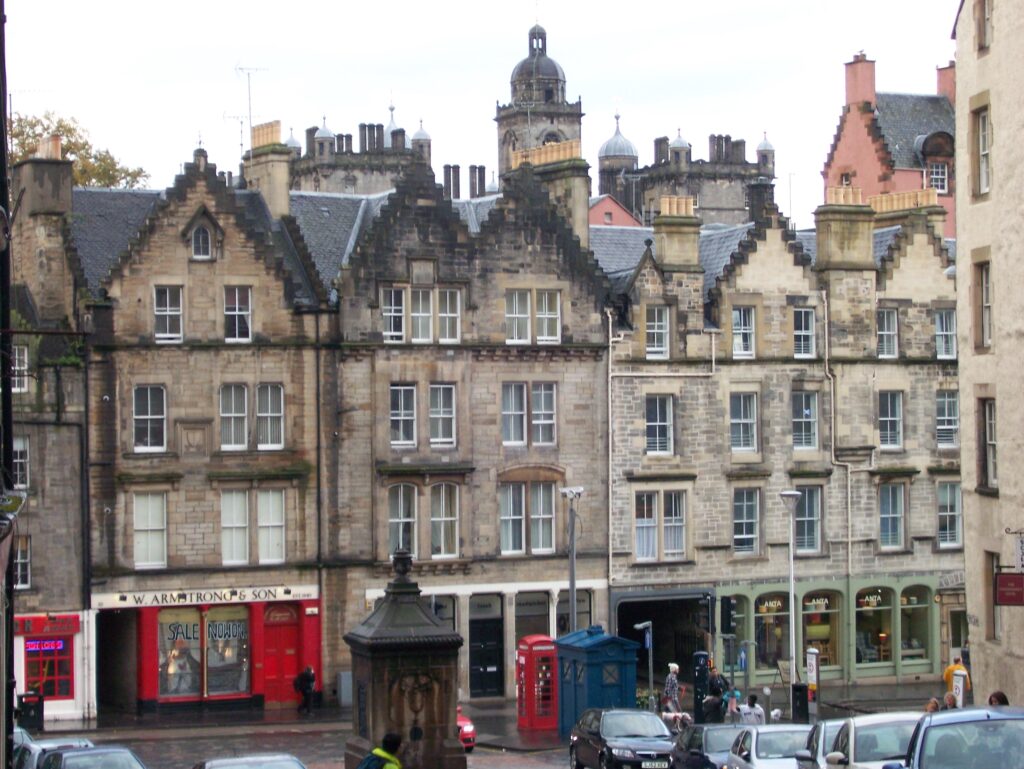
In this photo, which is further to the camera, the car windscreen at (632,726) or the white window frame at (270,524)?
the white window frame at (270,524)

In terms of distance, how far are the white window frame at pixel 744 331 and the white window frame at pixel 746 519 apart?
4.04 meters

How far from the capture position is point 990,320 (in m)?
42.0

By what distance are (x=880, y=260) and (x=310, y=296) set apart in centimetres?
1818

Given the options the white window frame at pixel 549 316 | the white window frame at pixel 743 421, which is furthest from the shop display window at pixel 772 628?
the white window frame at pixel 549 316

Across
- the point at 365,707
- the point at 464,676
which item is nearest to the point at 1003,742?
the point at 365,707

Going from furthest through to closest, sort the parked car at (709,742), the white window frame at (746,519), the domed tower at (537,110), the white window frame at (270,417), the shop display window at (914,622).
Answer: the domed tower at (537,110), the shop display window at (914,622), the white window frame at (746,519), the white window frame at (270,417), the parked car at (709,742)

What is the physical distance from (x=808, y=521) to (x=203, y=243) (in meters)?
20.0

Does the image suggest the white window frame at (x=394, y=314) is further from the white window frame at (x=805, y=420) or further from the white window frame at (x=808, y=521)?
the white window frame at (x=808, y=521)

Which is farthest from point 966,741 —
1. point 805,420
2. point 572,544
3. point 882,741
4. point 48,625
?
point 805,420

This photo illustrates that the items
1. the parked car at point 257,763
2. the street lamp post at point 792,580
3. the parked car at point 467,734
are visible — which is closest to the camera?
the parked car at point 257,763

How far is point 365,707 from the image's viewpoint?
35.7 metres

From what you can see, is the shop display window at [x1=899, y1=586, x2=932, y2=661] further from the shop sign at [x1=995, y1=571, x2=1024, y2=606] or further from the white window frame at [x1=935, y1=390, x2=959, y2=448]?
the shop sign at [x1=995, y1=571, x2=1024, y2=606]

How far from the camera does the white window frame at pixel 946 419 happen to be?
2571 inches

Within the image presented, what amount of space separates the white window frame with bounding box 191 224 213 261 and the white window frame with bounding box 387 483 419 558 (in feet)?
26.7
